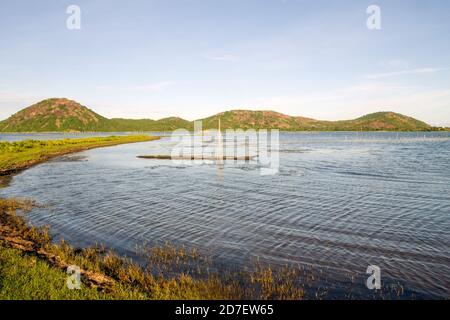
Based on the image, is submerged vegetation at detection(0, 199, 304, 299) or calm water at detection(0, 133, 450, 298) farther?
calm water at detection(0, 133, 450, 298)

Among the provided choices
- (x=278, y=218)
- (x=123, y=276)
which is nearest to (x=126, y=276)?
(x=123, y=276)

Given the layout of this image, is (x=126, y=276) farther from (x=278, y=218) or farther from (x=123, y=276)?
(x=278, y=218)

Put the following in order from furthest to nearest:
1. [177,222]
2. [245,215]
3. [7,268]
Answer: [245,215], [177,222], [7,268]

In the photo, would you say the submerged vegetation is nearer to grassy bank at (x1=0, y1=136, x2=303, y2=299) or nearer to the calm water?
grassy bank at (x1=0, y1=136, x2=303, y2=299)

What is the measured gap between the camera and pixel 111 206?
23.2 meters

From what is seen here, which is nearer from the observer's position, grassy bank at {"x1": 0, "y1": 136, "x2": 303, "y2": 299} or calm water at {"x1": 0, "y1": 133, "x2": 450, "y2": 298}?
grassy bank at {"x1": 0, "y1": 136, "x2": 303, "y2": 299}

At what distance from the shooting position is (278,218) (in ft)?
63.8

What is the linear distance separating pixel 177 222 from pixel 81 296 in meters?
9.99

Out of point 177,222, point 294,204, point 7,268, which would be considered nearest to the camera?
point 7,268

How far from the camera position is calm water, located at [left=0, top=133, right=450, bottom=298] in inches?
527

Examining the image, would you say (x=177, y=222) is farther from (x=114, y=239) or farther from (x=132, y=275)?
(x=132, y=275)

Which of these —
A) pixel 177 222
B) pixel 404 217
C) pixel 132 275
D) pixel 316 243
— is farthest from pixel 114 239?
pixel 404 217

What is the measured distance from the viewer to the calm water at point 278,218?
1339 centimetres

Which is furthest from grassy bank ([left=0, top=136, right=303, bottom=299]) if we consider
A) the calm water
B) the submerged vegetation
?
the calm water
